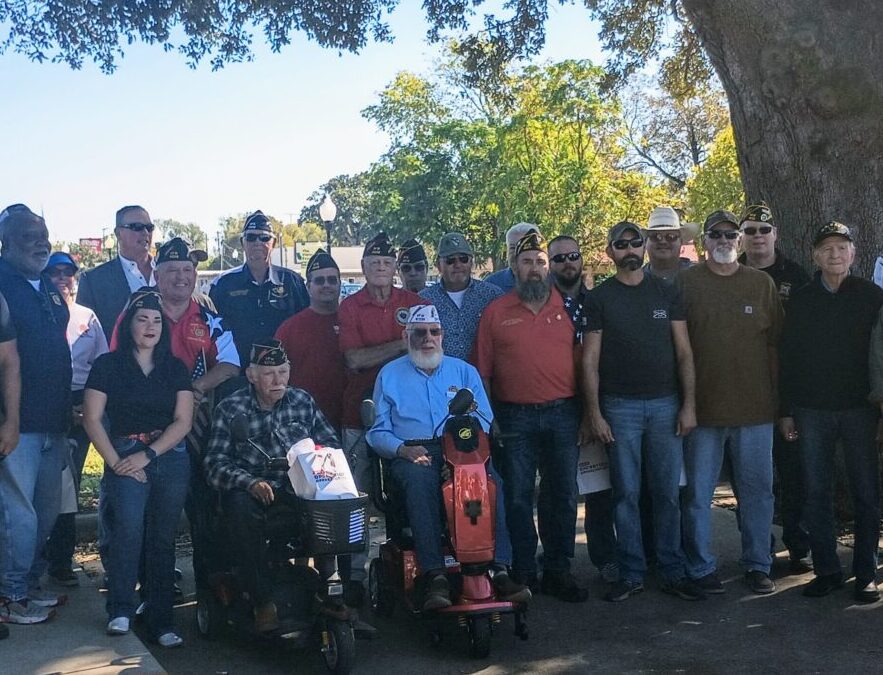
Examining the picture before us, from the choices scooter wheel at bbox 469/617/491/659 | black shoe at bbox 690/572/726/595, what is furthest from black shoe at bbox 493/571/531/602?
black shoe at bbox 690/572/726/595

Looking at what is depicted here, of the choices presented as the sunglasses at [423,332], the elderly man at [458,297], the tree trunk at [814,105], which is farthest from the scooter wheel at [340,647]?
the tree trunk at [814,105]

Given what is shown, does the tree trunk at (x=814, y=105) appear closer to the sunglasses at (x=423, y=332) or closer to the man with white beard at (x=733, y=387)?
the man with white beard at (x=733, y=387)

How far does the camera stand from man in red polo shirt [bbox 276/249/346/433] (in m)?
7.01

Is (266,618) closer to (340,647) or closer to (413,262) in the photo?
(340,647)

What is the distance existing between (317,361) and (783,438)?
10.4ft

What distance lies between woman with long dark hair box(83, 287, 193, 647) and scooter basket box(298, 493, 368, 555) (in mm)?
1017

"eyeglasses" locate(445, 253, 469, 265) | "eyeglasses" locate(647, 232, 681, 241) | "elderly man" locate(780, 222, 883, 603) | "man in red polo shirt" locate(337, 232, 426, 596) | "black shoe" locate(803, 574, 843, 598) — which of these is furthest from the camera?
"eyeglasses" locate(647, 232, 681, 241)

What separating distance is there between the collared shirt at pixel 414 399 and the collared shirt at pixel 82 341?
1833 mm

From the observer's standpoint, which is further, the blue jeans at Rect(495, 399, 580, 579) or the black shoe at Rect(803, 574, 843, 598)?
the blue jeans at Rect(495, 399, 580, 579)

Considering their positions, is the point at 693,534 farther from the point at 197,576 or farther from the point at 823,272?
the point at 197,576

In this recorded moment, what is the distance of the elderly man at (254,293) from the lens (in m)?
7.39

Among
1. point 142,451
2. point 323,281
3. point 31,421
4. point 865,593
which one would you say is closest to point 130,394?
point 142,451

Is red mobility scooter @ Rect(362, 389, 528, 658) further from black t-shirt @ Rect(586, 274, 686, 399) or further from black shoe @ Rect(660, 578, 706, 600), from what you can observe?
black shoe @ Rect(660, 578, 706, 600)

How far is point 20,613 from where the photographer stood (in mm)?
5883
